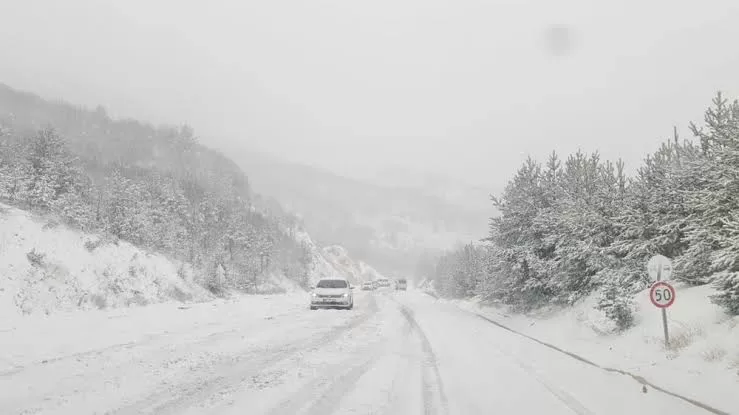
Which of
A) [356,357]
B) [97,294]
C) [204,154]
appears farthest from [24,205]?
[204,154]

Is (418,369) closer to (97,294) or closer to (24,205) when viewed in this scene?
(97,294)

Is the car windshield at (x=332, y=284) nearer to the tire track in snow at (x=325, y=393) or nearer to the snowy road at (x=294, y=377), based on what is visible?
the snowy road at (x=294, y=377)

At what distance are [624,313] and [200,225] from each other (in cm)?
6666

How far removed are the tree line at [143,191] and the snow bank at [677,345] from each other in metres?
31.4

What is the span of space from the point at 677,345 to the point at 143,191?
63192 mm

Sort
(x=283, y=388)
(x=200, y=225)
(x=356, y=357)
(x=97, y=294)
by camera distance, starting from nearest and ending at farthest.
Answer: (x=283, y=388), (x=356, y=357), (x=97, y=294), (x=200, y=225)

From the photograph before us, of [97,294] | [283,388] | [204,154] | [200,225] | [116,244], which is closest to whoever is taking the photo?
[283,388]

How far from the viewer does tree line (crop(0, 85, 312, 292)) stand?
1337 inches

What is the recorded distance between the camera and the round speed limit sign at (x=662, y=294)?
9.68 meters

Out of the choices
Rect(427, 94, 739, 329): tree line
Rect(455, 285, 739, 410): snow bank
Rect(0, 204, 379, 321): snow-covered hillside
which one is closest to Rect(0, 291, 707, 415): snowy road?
Rect(455, 285, 739, 410): snow bank

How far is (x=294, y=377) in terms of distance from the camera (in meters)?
7.97

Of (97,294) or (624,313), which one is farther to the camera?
(97,294)

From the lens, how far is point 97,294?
25891 millimetres

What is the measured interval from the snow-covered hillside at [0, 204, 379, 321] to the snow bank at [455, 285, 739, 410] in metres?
20.1
